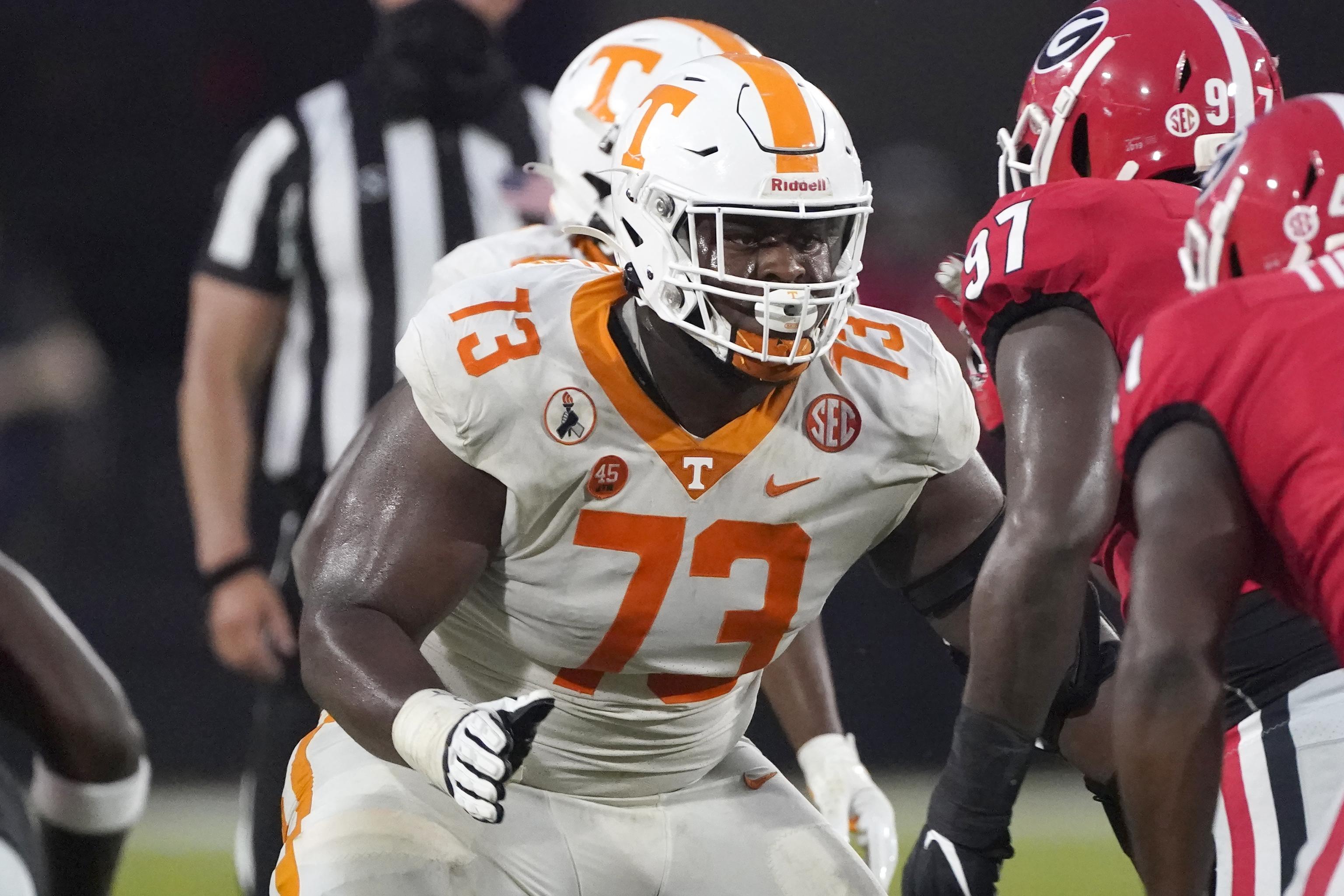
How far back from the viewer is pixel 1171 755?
145 centimetres

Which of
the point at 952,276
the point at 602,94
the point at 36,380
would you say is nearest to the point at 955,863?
the point at 952,276

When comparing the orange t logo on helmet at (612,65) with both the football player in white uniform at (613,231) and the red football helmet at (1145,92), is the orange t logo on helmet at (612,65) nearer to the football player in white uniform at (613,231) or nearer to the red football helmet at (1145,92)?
the football player in white uniform at (613,231)

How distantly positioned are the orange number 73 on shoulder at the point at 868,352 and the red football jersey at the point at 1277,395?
1.94ft

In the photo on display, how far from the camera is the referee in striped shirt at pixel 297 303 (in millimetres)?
3334

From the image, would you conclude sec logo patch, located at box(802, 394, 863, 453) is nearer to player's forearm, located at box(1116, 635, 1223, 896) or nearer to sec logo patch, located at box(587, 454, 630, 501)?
sec logo patch, located at box(587, 454, 630, 501)

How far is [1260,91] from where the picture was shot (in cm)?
223

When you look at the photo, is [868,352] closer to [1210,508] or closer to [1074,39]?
[1074,39]

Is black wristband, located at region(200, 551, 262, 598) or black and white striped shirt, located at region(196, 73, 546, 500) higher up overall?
black and white striped shirt, located at region(196, 73, 546, 500)

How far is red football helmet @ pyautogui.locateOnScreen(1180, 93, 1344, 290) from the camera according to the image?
1.57 metres

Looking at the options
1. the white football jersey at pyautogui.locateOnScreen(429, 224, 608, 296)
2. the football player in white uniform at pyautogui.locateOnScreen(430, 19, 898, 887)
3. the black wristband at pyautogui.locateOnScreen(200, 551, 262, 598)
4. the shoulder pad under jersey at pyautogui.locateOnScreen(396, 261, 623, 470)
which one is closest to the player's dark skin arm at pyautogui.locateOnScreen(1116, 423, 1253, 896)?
the shoulder pad under jersey at pyautogui.locateOnScreen(396, 261, 623, 470)

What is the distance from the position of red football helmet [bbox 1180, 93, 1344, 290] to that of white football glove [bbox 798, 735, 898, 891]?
1049 millimetres

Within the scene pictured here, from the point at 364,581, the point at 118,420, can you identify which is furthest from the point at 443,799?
the point at 118,420

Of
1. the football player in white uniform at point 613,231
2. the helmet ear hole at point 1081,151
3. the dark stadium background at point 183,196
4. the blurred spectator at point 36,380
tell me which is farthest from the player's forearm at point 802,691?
the blurred spectator at point 36,380

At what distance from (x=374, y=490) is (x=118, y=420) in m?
Answer: 2.90
